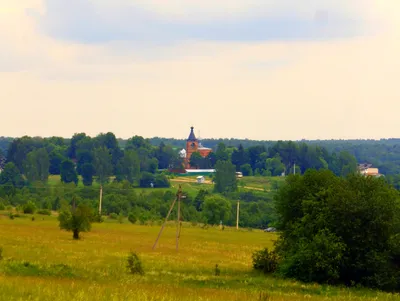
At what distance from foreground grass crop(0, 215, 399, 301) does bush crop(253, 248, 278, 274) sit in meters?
1.47

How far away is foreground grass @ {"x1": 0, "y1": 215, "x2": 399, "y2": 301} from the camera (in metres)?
25.0

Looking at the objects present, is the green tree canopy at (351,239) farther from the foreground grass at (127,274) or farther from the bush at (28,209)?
the bush at (28,209)

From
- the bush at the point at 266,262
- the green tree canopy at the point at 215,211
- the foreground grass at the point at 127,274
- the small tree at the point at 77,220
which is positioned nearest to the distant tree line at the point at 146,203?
the green tree canopy at the point at 215,211

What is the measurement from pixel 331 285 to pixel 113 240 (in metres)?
32.6

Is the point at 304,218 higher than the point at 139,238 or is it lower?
higher

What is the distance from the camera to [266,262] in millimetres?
46875

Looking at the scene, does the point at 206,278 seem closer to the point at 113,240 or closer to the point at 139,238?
the point at 113,240

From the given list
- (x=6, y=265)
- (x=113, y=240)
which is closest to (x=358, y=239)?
(x=6, y=265)

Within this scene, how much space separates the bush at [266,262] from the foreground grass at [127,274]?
1466mm

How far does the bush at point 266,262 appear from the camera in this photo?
153ft

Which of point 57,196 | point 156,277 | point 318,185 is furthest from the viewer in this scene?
point 57,196

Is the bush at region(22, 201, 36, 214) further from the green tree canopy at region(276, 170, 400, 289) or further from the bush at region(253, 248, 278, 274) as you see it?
the green tree canopy at region(276, 170, 400, 289)

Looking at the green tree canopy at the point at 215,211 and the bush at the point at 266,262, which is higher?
the bush at the point at 266,262

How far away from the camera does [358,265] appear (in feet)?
134
